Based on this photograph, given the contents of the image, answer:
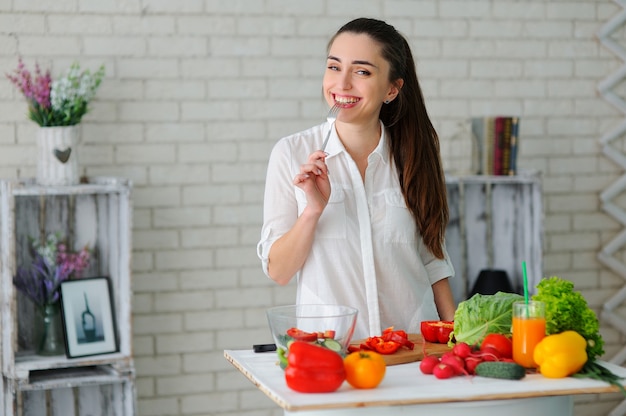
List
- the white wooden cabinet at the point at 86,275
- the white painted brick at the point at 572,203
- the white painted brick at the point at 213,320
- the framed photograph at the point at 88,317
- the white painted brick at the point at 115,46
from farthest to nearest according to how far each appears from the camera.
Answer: the white painted brick at the point at 572,203
the white painted brick at the point at 213,320
the white painted brick at the point at 115,46
the framed photograph at the point at 88,317
the white wooden cabinet at the point at 86,275

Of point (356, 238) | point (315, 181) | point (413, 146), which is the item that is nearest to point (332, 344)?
point (315, 181)

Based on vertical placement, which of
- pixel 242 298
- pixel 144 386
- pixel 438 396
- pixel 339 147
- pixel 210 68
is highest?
pixel 210 68

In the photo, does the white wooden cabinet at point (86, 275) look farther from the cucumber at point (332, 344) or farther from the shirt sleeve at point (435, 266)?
the cucumber at point (332, 344)

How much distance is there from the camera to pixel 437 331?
252 cm

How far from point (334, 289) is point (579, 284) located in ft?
8.01

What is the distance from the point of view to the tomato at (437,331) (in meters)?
2.50

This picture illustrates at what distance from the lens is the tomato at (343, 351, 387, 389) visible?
2.03 metres

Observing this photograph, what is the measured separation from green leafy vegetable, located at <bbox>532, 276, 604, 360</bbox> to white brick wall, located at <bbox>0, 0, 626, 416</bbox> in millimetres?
2300

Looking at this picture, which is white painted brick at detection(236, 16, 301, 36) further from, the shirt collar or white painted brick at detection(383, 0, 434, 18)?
the shirt collar

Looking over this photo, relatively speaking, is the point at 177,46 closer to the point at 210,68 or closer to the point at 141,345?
the point at 210,68

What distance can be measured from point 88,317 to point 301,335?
196 centimetres

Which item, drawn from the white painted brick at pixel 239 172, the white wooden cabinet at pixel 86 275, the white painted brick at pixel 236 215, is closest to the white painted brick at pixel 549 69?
the white painted brick at pixel 239 172

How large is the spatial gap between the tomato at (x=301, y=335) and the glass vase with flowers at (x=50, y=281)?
76.9 inches

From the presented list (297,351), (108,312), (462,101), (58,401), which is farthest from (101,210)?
(297,351)
